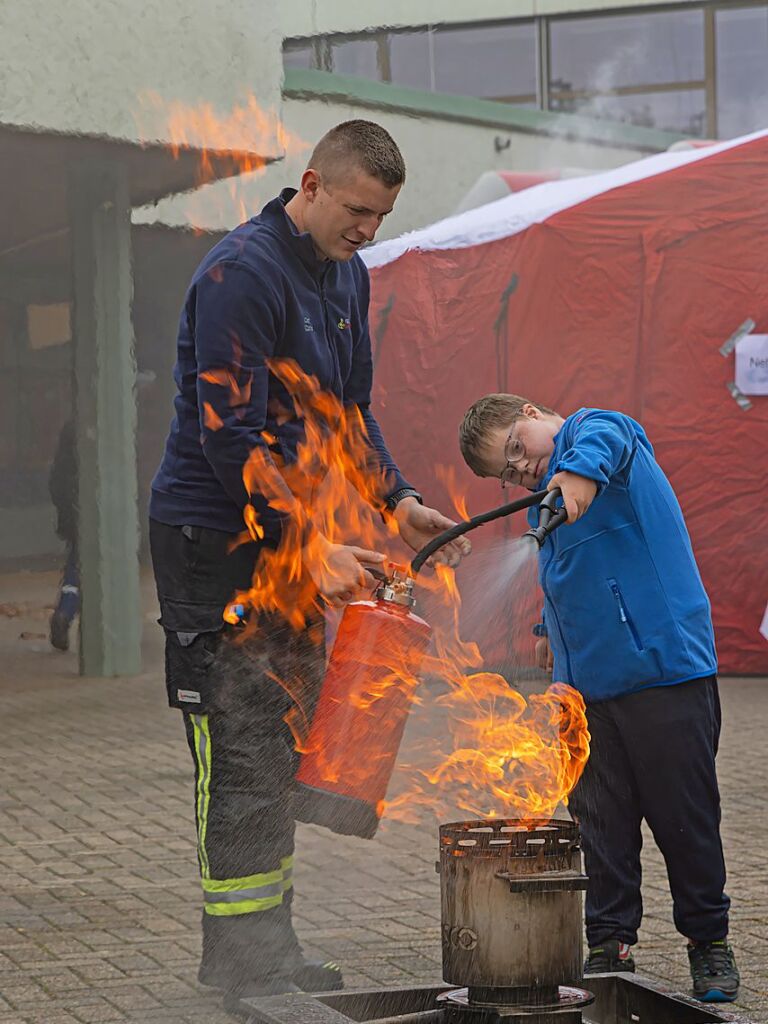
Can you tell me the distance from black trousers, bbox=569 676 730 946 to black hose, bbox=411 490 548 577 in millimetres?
730

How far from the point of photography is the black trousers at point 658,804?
13.5 feet

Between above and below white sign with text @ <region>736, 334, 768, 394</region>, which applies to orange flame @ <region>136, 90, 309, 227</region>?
above

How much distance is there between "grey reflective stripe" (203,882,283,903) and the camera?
410 centimetres

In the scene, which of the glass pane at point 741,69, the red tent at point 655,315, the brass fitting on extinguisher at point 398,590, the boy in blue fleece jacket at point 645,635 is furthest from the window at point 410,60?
the brass fitting on extinguisher at point 398,590

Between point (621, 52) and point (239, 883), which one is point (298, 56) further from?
point (621, 52)

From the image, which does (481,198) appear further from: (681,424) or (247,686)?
(247,686)

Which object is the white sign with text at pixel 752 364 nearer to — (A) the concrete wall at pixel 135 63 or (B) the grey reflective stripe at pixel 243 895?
(A) the concrete wall at pixel 135 63

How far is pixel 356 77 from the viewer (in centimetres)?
1260

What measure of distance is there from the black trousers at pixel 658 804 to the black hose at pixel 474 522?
2.40 feet

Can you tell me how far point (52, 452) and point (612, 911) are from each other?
7573 mm

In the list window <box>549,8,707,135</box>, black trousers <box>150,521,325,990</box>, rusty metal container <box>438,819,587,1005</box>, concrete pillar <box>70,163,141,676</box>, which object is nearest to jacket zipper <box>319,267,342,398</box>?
black trousers <box>150,521,325,990</box>

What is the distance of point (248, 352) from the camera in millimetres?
3912

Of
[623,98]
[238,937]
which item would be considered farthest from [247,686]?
[623,98]

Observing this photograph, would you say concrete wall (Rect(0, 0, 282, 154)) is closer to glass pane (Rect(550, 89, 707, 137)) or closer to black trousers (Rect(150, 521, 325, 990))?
black trousers (Rect(150, 521, 325, 990))
